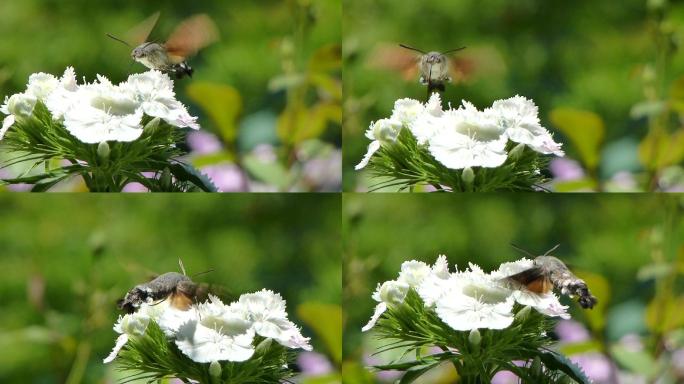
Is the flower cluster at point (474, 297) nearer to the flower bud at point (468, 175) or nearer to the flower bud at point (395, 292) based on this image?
the flower bud at point (395, 292)

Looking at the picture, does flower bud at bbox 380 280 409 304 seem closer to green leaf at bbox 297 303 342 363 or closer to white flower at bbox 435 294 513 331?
white flower at bbox 435 294 513 331

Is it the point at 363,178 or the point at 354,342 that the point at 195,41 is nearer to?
the point at 363,178

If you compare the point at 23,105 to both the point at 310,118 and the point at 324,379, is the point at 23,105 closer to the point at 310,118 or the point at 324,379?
the point at 310,118

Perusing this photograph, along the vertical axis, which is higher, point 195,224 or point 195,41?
point 195,41

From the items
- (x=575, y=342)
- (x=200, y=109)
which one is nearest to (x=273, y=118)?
(x=200, y=109)

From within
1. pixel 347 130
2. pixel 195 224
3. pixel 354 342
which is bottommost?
pixel 354 342

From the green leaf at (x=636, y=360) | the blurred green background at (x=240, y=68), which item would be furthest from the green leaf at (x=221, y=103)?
the green leaf at (x=636, y=360)
